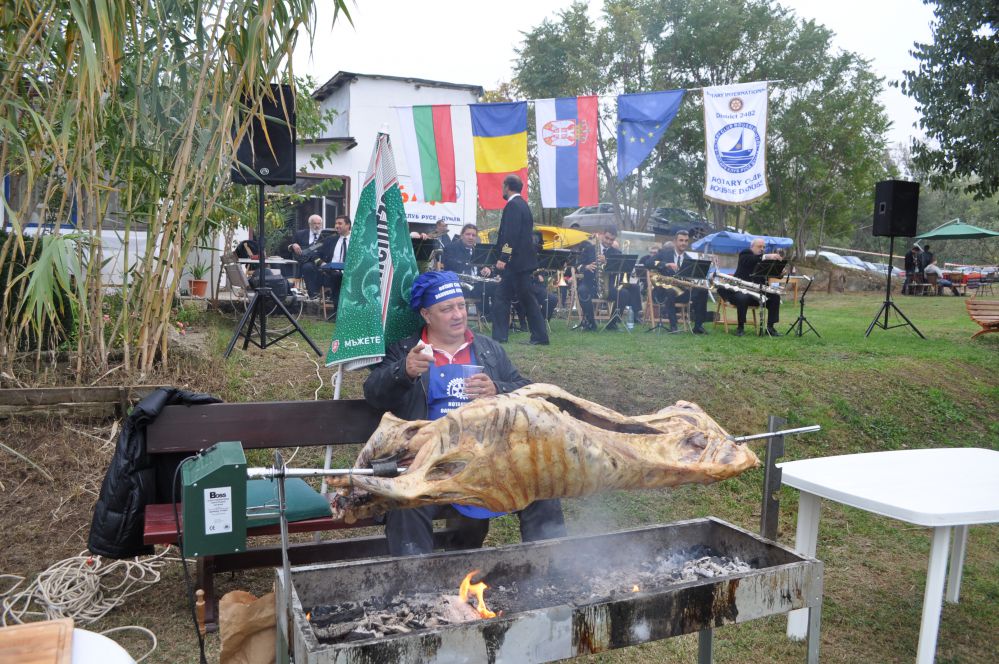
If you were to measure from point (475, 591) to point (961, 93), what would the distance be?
34.2 ft

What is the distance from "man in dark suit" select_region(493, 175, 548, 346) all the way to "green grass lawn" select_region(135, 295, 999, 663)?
678 mm

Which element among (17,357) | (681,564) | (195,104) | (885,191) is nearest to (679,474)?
(681,564)

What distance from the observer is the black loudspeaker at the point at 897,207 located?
1070cm

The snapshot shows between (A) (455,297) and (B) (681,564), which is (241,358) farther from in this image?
(B) (681,564)

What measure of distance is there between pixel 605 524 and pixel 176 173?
143 inches

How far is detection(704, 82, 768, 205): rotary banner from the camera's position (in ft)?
32.5

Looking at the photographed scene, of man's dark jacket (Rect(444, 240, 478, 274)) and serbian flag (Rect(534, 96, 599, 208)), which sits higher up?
serbian flag (Rect(534, 96, 599, 208))

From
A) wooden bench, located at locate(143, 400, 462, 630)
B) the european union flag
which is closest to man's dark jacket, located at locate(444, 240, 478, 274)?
the european union flag

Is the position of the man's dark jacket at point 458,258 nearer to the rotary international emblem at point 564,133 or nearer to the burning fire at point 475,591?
the rotary international emblem at point 564,133

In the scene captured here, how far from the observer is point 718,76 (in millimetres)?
26688

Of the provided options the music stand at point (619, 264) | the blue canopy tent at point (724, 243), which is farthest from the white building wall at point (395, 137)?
the blue canopy tent at point (724, 243)

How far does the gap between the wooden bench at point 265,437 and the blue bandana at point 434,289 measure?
64cm

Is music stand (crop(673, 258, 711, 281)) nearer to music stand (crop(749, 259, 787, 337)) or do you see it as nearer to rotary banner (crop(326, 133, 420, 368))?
music stand (crop(749, 259, 787, 337))

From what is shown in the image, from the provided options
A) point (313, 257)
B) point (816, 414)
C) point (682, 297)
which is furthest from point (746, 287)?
point (313, 257)
